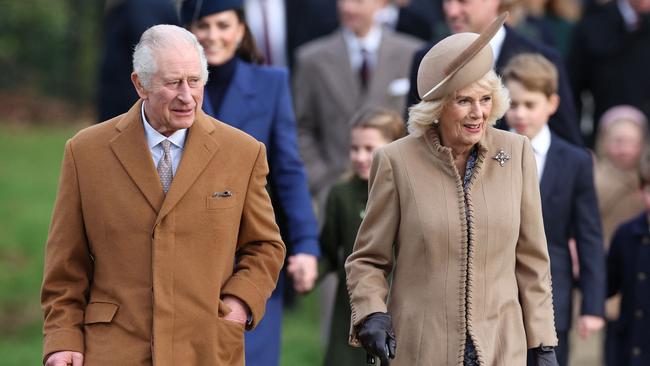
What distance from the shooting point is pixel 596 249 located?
7328 millimetres

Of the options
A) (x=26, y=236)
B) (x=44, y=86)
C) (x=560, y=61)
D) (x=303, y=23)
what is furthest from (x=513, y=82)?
(x=44, y=86)

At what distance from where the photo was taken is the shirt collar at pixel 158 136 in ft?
19.3

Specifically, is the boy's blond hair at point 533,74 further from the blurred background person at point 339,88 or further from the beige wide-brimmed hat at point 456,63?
the blurred background person at point 339,88

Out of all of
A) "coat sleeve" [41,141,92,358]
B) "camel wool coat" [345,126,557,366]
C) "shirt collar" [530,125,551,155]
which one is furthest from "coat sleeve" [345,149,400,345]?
"shirt collar" [530,125,551,155]

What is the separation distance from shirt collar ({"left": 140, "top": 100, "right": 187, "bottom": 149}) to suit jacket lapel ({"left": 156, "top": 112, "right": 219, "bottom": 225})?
4cm

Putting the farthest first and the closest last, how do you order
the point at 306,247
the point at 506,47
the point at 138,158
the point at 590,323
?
the point at 506,47 < the point at 306,247 < the point at 590,323 < the point at 138,158

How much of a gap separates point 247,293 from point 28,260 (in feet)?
27.3

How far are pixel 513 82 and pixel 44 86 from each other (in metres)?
15.8

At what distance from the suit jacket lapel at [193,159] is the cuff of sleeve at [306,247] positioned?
4.80 ft

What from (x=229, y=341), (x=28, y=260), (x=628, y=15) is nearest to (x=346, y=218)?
(x=229, y=341)

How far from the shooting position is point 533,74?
765 cm

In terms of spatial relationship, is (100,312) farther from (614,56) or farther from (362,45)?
(614,56)

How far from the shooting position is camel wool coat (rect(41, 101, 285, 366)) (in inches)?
225

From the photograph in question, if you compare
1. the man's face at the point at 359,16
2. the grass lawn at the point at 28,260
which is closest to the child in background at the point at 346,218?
the man's face at the point at 359,16
